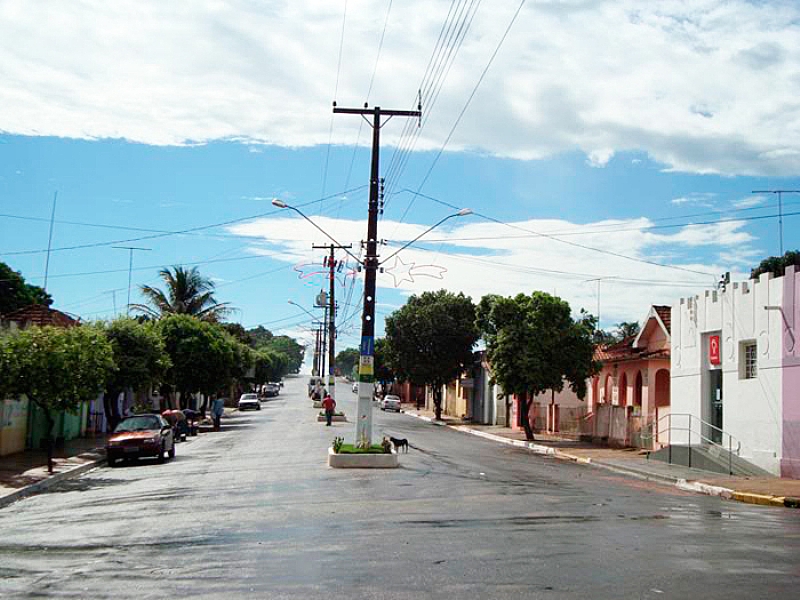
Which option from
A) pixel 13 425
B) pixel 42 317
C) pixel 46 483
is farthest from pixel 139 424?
pixel 42 317

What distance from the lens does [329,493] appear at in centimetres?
1823

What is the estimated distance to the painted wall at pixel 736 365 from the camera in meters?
25.5

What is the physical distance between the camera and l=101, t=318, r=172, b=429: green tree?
35.8 meters

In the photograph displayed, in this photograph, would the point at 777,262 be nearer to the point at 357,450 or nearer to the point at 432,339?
the point at 432,339

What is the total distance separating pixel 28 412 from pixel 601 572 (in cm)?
2595

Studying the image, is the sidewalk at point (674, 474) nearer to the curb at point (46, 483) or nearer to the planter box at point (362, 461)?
the planter box at point (362, 461)

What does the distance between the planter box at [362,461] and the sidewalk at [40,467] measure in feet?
23.5

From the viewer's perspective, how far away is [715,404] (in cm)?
2970

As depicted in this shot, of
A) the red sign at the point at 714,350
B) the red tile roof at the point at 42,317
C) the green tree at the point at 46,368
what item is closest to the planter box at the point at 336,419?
the red tile roof at the point at 42,317

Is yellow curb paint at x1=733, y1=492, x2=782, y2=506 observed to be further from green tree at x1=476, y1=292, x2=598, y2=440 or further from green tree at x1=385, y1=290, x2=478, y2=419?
green tree at x1=385, y1=290, x2=478, y2=419

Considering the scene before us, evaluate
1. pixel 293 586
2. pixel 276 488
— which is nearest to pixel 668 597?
pixel 293 586

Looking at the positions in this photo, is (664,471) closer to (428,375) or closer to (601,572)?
(601,572)

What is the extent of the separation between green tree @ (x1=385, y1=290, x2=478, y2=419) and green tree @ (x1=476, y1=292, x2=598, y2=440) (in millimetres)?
24555

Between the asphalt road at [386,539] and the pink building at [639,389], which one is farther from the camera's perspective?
the pink building at [639,389]
